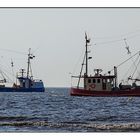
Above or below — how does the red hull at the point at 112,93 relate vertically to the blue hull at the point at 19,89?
below

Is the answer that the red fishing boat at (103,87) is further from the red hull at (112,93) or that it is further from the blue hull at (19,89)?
the blue hull at (19,89)

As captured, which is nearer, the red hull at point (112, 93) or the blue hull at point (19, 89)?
the red hull at point (112, 93)

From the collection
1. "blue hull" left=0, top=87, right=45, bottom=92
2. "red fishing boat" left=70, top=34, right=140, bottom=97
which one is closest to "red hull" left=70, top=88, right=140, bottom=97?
"red fishing boat" left=70, top=34, right=140, bottom=97

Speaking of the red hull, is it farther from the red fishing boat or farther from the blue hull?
the blue hull

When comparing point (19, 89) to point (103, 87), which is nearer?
point (103, 87)

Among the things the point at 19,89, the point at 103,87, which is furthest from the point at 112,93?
the point at 19,89

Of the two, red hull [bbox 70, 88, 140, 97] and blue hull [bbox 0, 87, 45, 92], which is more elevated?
blue hull [bbox 0, 87, 45, 92]

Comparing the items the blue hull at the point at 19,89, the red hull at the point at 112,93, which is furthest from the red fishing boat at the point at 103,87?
the blue hull at the point at 19,89

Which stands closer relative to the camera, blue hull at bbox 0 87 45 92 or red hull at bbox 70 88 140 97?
red hull at bbox 70 88 140 97

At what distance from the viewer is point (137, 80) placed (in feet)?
223

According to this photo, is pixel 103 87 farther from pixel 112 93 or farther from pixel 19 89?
pixel 19 89

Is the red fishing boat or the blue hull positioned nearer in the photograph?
the red fishing boat
